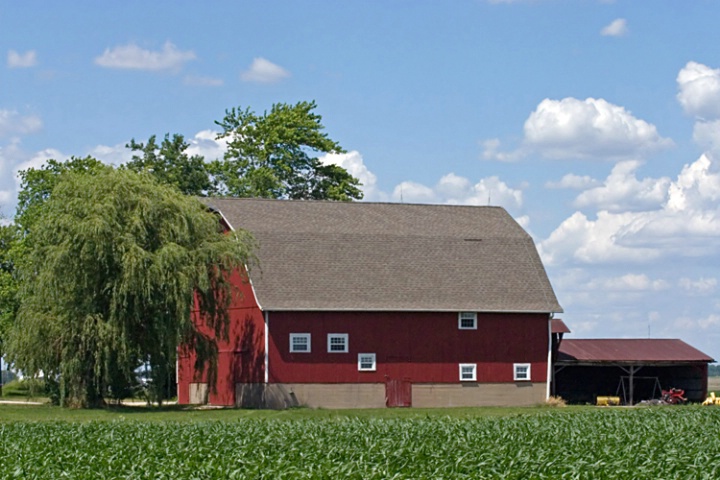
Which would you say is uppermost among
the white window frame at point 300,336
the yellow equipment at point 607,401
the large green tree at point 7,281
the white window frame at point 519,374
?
the large green tree at point 7,281

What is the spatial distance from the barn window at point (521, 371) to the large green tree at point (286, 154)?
22.7 m

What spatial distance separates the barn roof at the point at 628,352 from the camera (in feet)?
177

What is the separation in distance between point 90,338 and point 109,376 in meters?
1.66

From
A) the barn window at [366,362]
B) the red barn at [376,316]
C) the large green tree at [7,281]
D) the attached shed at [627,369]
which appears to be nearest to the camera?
the red barn at [376,316]

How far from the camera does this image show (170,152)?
237 ft

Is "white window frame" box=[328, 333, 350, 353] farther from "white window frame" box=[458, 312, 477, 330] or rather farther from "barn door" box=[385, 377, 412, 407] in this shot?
"white window frame" box=[458, 312, 477, 330]

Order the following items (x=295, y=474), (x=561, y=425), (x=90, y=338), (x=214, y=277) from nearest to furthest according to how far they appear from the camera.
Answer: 1. (x=295, y=474)
2. (x=561, y=425)
3. (x=90, y=338)
4. (x=214, y=277)

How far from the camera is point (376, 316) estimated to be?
4959cm

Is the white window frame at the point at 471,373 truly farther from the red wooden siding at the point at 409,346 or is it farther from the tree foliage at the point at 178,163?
the tree foliage at the point at 178,163

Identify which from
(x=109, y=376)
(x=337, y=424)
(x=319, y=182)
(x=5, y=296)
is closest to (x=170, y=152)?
(x=319, y=182)

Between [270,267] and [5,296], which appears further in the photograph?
[5,296]

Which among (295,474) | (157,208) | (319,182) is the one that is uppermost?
(319,182)

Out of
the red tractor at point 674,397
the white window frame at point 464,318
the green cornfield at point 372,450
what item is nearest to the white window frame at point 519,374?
the white window frame at point 464,318

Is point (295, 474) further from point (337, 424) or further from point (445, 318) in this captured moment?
point (445, 318)
